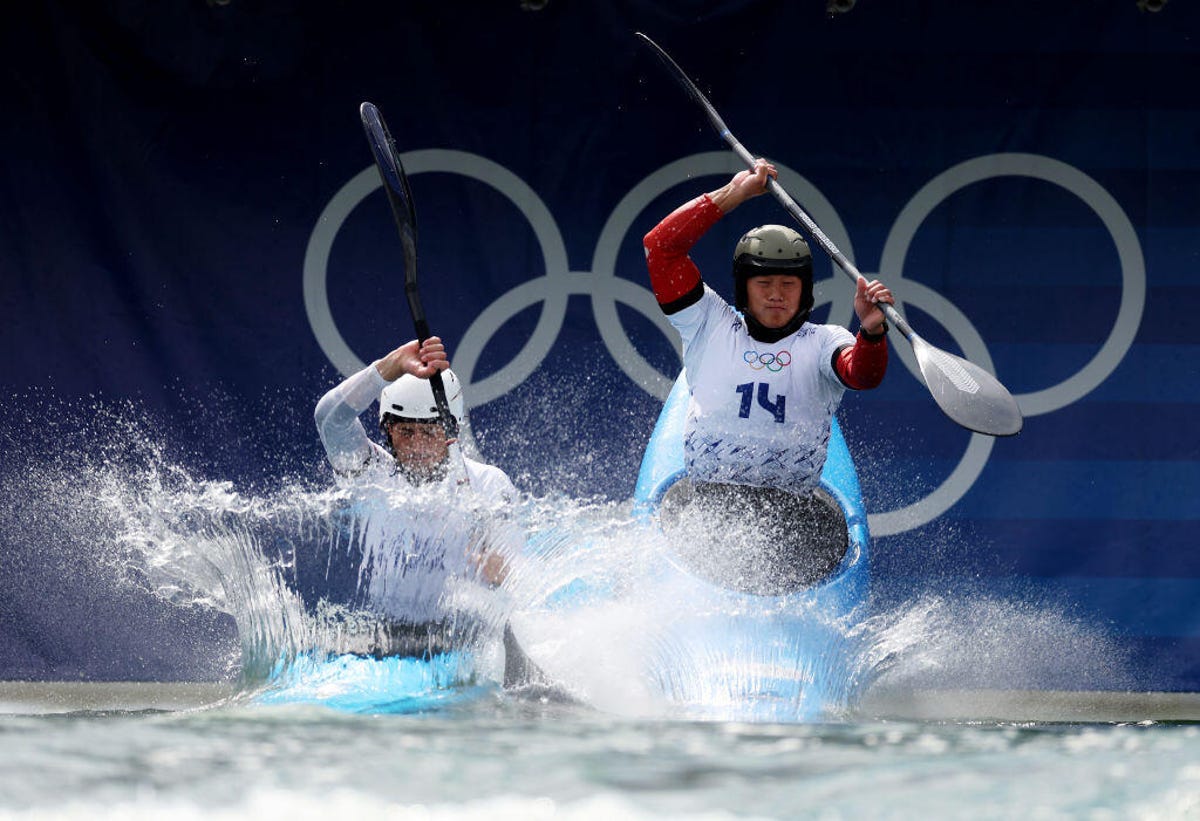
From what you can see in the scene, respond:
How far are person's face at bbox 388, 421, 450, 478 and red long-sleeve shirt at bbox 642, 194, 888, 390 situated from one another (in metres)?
0.63

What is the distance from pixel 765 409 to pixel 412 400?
2.66 feet

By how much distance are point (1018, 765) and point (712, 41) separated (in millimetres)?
3558

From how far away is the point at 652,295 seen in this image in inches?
194

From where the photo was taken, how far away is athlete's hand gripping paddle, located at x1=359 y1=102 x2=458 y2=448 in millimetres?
3359

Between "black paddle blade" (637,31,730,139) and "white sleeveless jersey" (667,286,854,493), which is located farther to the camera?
"black paddle blade" (637,31,730,139)

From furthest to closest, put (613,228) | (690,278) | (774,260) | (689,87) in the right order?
(613,228), (689,87), (690,278), (774,260)

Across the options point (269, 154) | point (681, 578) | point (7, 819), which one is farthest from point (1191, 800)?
point (269, 154)

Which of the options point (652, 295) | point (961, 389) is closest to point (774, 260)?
point (961, 389)

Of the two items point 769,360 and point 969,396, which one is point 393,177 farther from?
point 969,396

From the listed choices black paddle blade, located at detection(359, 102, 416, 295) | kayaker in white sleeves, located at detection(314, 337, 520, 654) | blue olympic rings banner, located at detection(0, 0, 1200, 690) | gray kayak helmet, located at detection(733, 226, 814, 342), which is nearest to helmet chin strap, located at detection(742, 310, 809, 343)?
gray kayak helmet, located at detection(733, 226, 814, 342)

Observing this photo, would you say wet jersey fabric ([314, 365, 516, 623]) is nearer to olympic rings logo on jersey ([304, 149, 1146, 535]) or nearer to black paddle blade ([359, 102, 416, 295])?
black paddle blade ([359, 102, 416, 295])

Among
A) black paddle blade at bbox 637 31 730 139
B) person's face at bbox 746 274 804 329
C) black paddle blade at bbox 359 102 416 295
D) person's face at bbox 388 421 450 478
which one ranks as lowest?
person's face at bbox 388 421 450 478

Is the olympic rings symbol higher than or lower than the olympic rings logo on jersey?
lower

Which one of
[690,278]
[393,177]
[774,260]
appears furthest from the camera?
[690,278]
